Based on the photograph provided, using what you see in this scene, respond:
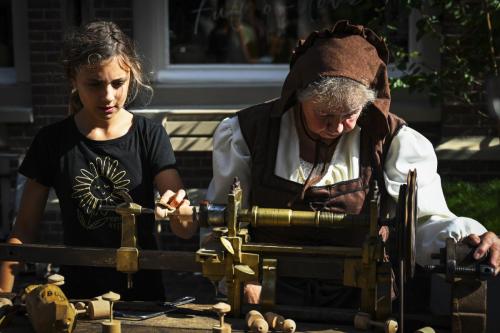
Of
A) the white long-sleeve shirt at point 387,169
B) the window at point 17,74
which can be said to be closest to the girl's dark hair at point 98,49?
the white long-sleeve shirt at point 387,169

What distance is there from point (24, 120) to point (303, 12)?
211 cm

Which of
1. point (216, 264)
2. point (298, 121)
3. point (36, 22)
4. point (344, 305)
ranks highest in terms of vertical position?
point (36, 22)

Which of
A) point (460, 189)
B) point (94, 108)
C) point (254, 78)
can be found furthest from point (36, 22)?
point (94, 108)

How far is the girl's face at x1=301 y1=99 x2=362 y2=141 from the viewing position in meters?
2.65

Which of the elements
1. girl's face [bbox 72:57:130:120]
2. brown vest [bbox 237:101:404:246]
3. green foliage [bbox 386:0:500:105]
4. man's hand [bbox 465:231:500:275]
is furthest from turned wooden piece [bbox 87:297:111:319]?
green foliage [bbox 386:0:500:105]

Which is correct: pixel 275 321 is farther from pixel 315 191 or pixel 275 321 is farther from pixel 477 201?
pixel 477 201

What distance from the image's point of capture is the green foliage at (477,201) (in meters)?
4.55

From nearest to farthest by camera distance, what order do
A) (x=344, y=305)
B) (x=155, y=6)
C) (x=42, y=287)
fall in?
1. (x=42, y=287)
2. (x=344, y=305)
3. (x=155, y=6)

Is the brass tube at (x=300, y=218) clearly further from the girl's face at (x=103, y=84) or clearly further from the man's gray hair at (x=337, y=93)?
the girl's face at (x=103, y=84)

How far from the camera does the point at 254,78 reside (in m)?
6.39

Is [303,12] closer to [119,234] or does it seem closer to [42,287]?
[119,234]

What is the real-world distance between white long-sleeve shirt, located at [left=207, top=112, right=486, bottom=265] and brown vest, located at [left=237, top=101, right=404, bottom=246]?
23 millimetres

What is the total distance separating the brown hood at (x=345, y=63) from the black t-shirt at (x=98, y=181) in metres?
0.47

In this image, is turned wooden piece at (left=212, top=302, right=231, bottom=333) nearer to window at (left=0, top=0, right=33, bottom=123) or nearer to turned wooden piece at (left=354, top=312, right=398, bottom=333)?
turned wooden piece at (left=354, top=312, right=398, bottom=333)
